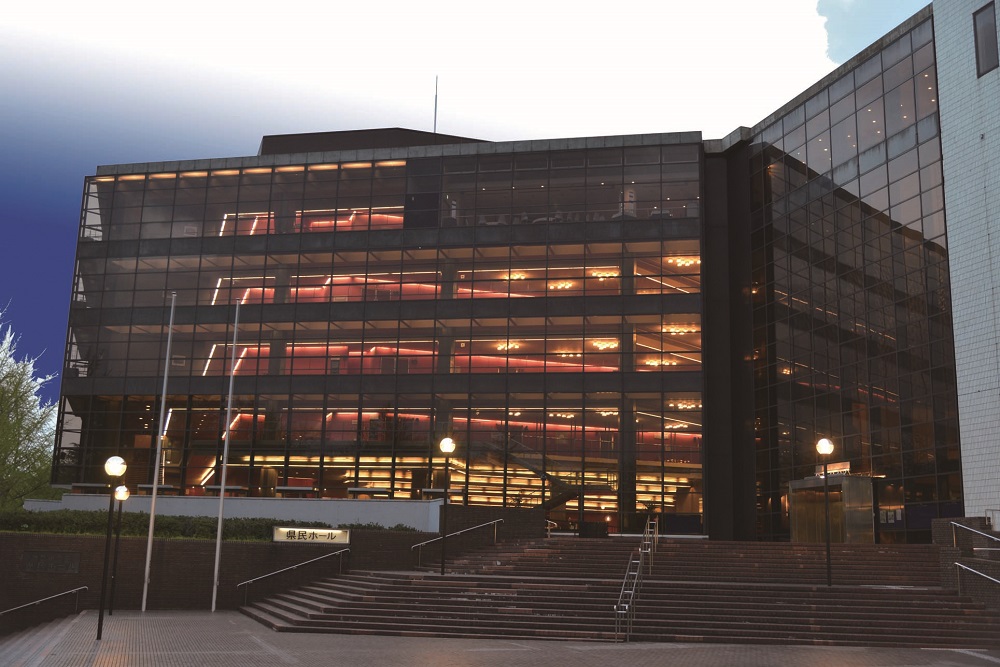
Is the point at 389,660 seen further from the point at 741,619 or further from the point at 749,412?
the point at 749,412

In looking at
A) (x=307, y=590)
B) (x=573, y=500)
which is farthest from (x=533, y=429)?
(x=307, y=590)

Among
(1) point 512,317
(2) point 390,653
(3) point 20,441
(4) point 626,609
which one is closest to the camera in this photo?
(2) point 390,653

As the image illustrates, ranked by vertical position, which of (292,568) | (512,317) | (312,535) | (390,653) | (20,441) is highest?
(512,317)

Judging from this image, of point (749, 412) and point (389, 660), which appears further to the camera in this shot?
point (749, 412)

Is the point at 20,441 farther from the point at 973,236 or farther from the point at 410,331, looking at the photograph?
the point at 973,236

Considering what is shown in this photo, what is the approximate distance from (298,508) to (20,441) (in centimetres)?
1838

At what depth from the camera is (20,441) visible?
1789 inches

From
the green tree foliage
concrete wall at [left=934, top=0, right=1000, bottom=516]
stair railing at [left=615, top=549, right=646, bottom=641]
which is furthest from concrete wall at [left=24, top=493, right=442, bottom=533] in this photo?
concrete wall at [left=934, top=0, right=1000, bottom=516]

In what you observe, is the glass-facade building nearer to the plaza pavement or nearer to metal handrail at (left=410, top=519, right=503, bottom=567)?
metal handrail at (left=410, top=519, right=503, bottom=567)

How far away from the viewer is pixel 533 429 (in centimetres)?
4494

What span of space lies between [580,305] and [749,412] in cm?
932

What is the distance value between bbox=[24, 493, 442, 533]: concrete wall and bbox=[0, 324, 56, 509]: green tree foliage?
640cm

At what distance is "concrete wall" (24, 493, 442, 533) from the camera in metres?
33.7

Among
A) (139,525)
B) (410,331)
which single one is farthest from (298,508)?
(410,331)
